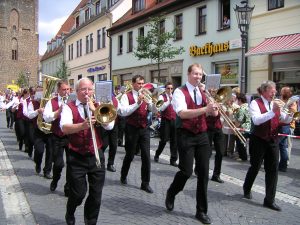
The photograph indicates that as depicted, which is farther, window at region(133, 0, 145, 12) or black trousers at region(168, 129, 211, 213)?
window at region(133, 0, 145, 12)

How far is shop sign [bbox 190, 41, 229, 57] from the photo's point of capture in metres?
19.9

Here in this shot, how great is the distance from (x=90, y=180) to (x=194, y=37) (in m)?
18.1

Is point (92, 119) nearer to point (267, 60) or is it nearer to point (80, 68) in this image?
point (267, 60)

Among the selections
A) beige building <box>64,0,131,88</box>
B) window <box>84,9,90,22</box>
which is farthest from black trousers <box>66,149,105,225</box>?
window <box>84,9,90,22</box>

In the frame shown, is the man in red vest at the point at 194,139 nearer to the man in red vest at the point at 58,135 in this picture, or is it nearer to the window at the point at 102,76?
the man in red vest at the point at 58,135

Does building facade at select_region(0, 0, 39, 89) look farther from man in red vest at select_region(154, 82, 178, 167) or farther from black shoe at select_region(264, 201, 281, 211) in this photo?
black shoe at select_region(264, 201, 281, 211)

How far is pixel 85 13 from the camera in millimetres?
40312

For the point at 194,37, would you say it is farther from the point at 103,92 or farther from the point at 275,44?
the point at 103,92

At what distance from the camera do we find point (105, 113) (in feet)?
15.6

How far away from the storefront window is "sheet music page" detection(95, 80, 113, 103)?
14.3 m

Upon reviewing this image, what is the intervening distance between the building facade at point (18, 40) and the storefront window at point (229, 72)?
183 ft

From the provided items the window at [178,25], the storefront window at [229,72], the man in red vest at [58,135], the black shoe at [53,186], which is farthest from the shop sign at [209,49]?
the black shoe at [53,186]

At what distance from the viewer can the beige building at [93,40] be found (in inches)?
1286

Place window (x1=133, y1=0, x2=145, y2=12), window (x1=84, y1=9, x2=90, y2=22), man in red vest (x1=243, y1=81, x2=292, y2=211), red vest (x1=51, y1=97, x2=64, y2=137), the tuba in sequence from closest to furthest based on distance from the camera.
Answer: man in red vest (x1=243, y1=81, x2=292, y2=211)
red vest (x1=51, y1=97, x2=64, y2=137)
the tuba
window (x1=133, y1=0, x2=145, y2=12)
window (x1=84, y1=9, x2=90, y2=22)
